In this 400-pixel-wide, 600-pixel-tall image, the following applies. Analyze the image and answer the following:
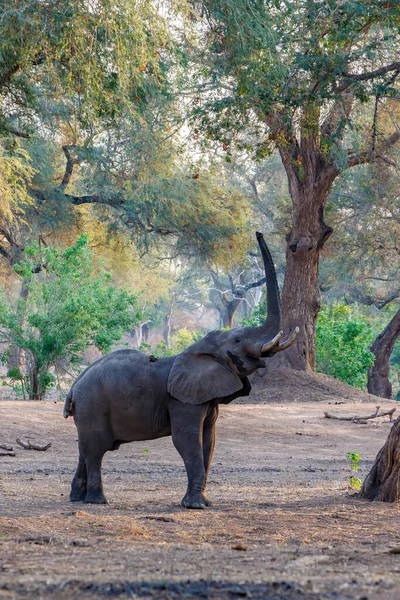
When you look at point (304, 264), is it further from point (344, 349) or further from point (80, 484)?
point (80, 484)

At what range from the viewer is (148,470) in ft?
41.5

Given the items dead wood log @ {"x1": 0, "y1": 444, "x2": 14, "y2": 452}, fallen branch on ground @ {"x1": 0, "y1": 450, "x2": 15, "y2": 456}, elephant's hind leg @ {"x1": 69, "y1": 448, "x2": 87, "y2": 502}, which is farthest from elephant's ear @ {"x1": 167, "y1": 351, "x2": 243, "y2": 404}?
dead wood log @ {"x1": 0, "y1": 444, "x2": 14, "y2": 452}

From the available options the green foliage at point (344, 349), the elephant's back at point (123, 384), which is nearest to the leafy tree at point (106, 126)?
the elephant's back at point (123, 384)

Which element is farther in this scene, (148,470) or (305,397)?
(305,397)

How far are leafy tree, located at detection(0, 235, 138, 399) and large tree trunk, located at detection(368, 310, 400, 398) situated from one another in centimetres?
1127

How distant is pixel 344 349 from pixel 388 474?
18.9 m

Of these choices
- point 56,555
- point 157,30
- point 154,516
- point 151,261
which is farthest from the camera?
point 151,261

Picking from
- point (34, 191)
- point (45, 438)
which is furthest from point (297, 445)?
point (34, 191)

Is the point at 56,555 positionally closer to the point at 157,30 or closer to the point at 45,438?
the point at 157,30

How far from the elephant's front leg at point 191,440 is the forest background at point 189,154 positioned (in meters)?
4.55

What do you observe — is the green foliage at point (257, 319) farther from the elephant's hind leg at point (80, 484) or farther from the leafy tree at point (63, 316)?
the elephant's hind leg at point (80, 484)

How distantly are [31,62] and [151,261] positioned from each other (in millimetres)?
39321

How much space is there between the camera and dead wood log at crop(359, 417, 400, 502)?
8758mm

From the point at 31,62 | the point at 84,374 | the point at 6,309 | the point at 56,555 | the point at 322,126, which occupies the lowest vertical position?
the point at 56,555
